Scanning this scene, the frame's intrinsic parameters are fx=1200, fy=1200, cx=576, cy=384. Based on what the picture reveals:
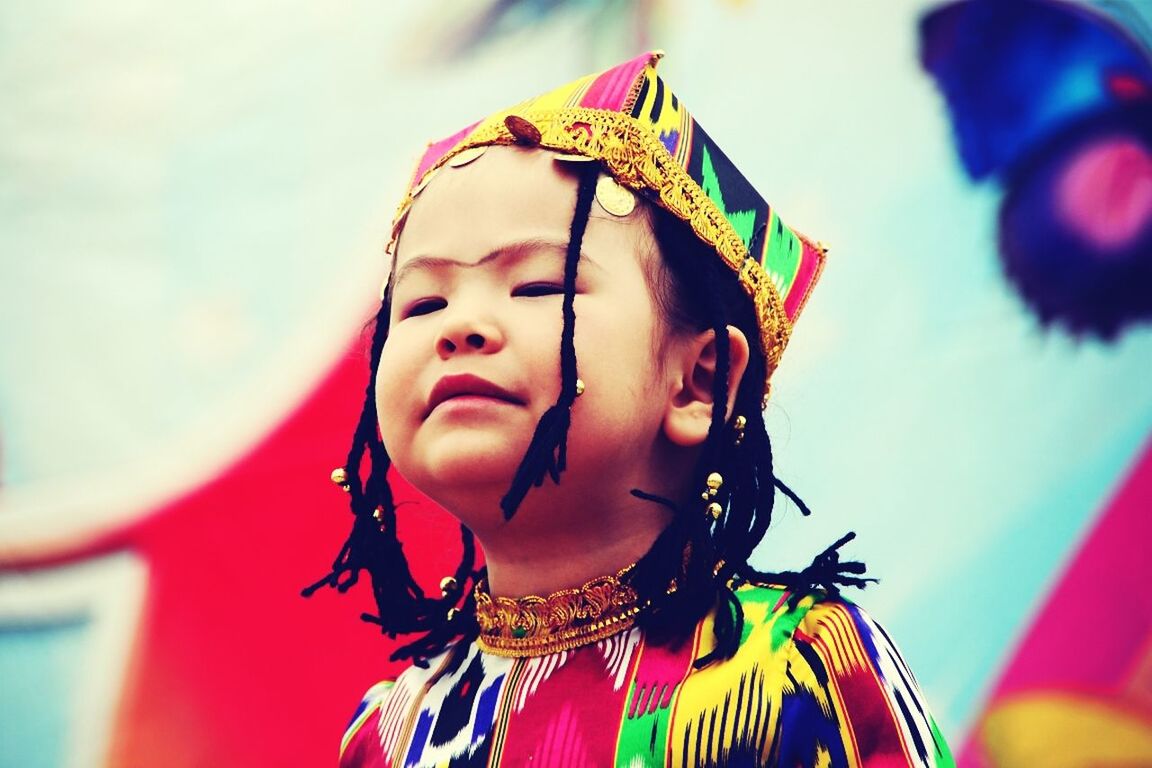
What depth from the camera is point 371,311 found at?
5.63 feet

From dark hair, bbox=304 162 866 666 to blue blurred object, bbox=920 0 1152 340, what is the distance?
71 centimetres

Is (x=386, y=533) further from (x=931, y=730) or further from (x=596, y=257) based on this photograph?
(x=931, y=730)

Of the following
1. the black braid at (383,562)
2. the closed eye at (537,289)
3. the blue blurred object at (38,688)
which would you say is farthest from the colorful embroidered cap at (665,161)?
the blue blurred object at (38,688)

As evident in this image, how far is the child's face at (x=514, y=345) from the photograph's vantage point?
40.6 inches

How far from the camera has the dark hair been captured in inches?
40.2

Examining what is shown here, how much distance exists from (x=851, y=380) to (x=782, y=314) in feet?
1.60

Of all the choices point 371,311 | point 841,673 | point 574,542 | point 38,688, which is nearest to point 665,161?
point 574,542

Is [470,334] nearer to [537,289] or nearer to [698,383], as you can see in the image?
[537,289]

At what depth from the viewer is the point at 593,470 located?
1.06m

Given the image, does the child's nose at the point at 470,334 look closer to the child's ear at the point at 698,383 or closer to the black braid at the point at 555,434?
the black braid at the point at 555,434

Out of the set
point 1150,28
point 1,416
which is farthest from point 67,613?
point 1150,28

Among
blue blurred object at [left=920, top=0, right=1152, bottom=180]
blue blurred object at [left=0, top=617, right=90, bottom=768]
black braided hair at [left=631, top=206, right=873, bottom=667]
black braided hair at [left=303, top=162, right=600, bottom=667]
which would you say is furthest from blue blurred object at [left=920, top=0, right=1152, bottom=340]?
blue blurred object at [left=0, top=617, right=90, bottom=768]

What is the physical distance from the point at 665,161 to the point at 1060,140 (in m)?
0.85

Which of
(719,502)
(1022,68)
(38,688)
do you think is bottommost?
(38,688)
